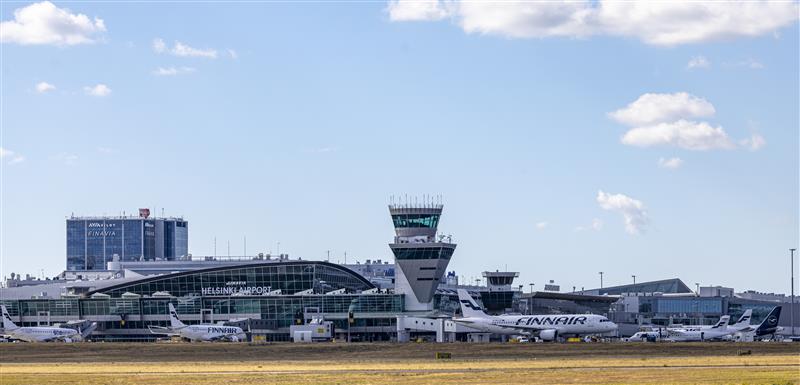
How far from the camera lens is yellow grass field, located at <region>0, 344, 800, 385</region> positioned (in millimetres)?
88438

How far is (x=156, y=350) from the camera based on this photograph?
163 meters

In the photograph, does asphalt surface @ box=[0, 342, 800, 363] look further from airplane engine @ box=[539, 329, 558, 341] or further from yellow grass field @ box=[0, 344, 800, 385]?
airplane engine @ box=[539, 329, 558, 341]

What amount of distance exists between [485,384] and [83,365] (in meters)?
53.0

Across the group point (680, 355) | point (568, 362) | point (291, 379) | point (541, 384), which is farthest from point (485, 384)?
point (680, 355)

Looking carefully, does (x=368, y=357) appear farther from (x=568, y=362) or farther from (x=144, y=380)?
(x=144, y=380)

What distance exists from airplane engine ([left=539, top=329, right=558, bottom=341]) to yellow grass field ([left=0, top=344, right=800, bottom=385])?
48.2m

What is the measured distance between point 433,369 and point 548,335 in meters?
95.6

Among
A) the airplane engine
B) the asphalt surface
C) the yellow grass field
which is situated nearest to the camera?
the yellow grass field

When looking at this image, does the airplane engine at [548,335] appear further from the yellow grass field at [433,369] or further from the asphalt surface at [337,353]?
the yellow grass field at [433,369]

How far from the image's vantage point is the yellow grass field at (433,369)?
88.4 metres

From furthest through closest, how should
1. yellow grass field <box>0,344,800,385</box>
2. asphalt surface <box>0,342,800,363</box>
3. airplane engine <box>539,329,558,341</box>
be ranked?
airplane engine <box>539,329,558,341</box> < asphalt surface <box>0,342,800,363</box> < yellow grass field <box>0,344,800,385</box>

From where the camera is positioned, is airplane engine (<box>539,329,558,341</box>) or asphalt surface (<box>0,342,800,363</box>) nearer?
asphalt surface (<box>0,342,800,363</box>)

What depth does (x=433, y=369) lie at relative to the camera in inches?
4050

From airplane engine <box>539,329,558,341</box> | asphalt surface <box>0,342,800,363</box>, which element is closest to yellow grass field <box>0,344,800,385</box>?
asphalt surface <box>0,342,800,363</box>
